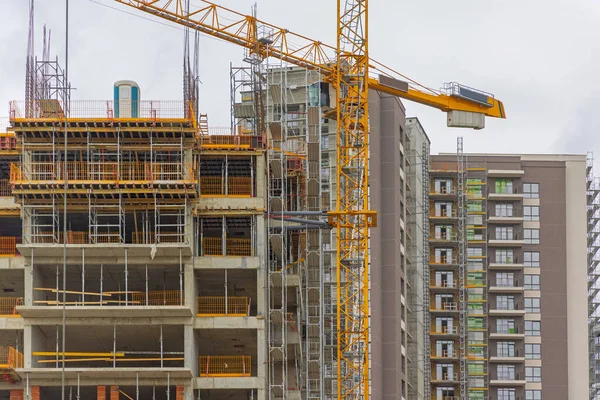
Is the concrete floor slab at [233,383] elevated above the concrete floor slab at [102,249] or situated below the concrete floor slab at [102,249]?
below

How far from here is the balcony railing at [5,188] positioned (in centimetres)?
10373

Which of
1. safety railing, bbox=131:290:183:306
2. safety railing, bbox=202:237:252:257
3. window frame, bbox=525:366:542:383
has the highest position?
safety railing, bbox=202:237:252:257

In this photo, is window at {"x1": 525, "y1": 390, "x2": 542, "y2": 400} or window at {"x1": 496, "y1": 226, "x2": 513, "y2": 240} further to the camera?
window at {"x1": 496, "y1": 226, "x2": 513, "y2": 240}

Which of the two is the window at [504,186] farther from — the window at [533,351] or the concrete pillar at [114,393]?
the concrete pillar at [114,393]

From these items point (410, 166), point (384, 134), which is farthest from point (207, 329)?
point (410, 166)

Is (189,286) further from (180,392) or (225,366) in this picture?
(180,392)

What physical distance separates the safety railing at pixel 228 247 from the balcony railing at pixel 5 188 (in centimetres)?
1406

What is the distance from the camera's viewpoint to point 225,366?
101 meters

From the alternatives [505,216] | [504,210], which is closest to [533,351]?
[505,216]

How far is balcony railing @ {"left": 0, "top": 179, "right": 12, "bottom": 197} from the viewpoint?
104 metres

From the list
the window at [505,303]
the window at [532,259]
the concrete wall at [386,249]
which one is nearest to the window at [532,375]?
the window at [505,303]

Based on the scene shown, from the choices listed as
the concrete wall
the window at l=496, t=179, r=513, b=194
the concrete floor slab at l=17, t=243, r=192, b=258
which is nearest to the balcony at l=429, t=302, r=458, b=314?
the window at l=496, t=179, r=513, b=194

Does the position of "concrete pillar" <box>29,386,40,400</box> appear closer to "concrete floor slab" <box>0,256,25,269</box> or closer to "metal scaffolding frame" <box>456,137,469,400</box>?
"concrete floor slab" <box>0,256,25,269</box>

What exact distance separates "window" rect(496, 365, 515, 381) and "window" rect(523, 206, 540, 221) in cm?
1728
